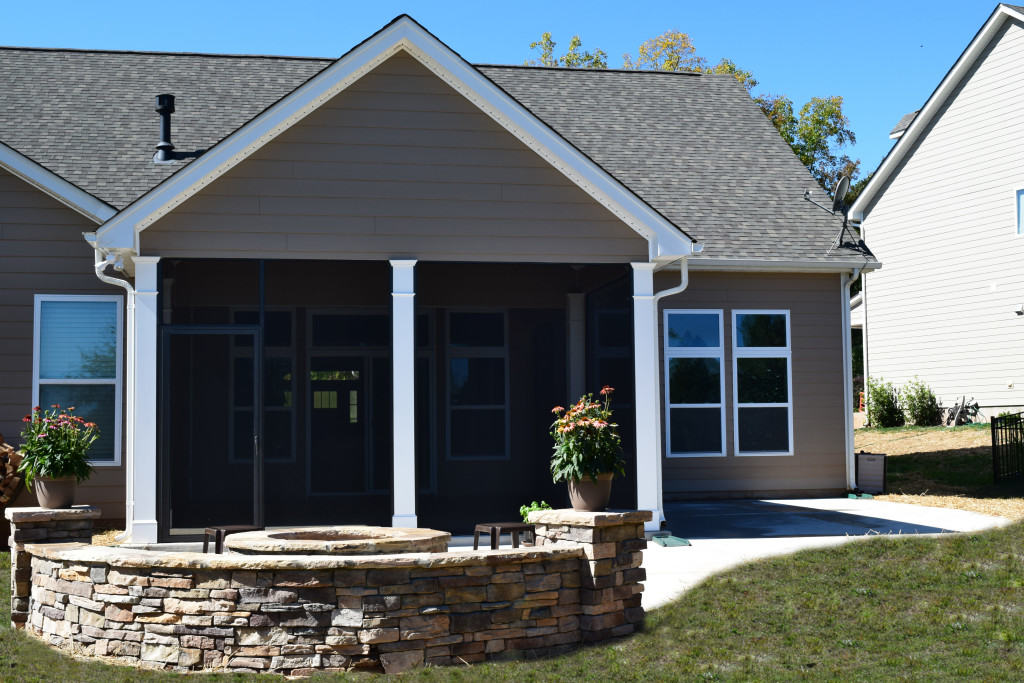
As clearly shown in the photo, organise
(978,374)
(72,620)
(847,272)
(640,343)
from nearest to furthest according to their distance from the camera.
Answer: (72,620), (640,343), (847,272), (978,374)

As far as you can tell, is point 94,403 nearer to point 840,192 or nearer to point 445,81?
point 445,81

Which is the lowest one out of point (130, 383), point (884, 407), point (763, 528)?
point (763, 528)

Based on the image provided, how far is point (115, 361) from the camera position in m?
13.8

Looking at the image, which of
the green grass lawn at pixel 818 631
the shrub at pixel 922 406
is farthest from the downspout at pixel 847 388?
the shrub at pixel 922 406

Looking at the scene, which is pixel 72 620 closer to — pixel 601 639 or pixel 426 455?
pixel 601 639

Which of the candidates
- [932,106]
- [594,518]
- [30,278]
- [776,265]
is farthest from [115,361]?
[932,106]

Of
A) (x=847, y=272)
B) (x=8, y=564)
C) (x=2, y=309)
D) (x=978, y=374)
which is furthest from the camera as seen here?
(x=978, y=374)

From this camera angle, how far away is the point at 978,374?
79.4ft

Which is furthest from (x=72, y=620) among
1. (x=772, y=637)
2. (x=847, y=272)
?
(x=847, y=272)

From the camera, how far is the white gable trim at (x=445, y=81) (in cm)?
1135

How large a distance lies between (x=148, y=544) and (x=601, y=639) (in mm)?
5589

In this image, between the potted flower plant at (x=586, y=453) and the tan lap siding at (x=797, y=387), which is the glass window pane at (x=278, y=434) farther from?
the potted flower plant at (x=586, y=453)

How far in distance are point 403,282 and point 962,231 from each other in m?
16.8

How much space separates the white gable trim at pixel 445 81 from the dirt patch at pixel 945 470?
18.8 ft
